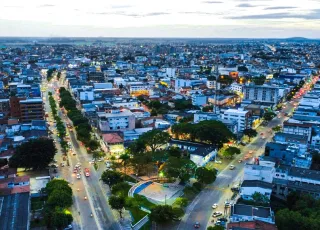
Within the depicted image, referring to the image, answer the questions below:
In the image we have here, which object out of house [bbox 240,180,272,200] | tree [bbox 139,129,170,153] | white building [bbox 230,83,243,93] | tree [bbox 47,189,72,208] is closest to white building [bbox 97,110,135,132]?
tree [bbox 139,129,170,153]

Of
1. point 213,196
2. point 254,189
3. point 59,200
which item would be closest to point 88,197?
point 59,200

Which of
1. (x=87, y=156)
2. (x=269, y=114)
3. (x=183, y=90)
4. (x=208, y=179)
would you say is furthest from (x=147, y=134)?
(x=183, y=90)

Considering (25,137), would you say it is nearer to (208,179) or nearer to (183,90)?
(208,179)

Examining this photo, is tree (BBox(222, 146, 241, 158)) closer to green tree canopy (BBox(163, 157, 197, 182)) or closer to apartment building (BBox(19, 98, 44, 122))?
green tree canopy (BBox(163, 157, 197, 182))

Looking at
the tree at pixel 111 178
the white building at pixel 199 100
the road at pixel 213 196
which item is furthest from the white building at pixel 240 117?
the tree at pixel 111 178

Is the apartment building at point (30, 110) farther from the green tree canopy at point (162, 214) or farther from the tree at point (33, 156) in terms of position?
the green tree canopy at point (162, 214)

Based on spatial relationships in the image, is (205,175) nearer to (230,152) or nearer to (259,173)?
(259,173)
